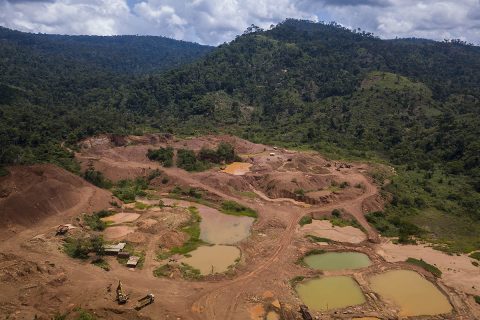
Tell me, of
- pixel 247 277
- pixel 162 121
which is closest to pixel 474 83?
pixel 162 121

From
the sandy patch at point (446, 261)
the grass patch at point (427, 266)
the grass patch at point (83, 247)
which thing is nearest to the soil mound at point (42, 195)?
the grass patch at point (83, 247)

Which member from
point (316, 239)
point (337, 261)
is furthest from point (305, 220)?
point (337, 261)

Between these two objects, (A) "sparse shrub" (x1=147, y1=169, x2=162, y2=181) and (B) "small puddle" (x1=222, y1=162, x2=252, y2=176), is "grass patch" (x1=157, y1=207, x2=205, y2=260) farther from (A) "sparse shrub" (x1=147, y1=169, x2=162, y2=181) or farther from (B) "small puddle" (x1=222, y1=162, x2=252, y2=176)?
(B) "small puddle" (x1=222, y1=162, x2=252, y2=176)

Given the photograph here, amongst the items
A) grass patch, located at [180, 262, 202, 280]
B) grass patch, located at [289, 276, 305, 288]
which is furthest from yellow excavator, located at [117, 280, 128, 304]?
grass patch, located at [289, 276, 305, 288]

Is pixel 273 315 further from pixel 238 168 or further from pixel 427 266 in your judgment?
pixel 238 168

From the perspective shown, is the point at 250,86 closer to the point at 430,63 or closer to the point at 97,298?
the point at 430,63

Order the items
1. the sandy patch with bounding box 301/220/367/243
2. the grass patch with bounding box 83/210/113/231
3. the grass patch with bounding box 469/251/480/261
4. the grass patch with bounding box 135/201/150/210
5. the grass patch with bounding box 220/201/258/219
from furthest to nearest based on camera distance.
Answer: the grass patch with bounding box 220/201/258/219
the grass patch with bounding box 135/201/150/210
the sandy patch with bounding box 301/220/367/243
the grass patch with bounding box 83/210/113/231
the grass patch with bounding box 469/251/480/261
